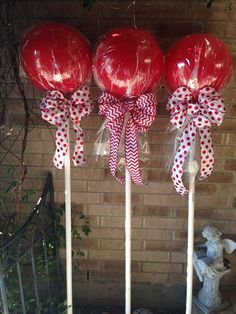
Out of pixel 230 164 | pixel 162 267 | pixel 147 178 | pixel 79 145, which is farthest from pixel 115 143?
pixel 162 267

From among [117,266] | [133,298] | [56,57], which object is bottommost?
[133,298]

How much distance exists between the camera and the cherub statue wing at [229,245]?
91.0 inches

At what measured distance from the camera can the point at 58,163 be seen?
187 centimetres

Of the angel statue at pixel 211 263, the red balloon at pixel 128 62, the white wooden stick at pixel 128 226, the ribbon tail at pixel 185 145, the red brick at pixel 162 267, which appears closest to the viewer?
the red balloon at pixel 128 62

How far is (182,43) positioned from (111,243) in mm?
1285

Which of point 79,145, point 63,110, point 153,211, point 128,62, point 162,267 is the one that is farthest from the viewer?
point 162,267

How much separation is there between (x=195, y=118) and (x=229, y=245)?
3.08 feet

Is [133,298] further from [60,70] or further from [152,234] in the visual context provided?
[60,70]

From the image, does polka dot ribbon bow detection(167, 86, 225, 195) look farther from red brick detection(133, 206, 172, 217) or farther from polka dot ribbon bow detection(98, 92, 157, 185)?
red brick detection(133, 206, 172, 217)

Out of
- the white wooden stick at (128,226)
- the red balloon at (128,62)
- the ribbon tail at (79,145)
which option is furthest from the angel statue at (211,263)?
the red balloon at (128,62)

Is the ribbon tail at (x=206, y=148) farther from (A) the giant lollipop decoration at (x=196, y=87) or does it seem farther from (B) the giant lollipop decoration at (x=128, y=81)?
(B) the giant lollipop decoration at (x=128, y=81)

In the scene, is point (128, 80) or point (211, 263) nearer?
point (128, 80)

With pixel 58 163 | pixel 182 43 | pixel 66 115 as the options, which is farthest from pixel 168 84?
pixel 58 163

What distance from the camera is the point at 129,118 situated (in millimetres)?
1798
